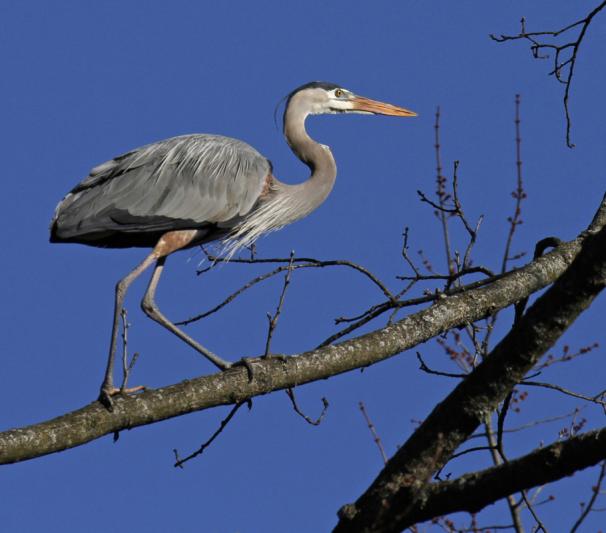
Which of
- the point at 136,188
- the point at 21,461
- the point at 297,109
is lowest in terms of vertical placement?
the point at 21,461

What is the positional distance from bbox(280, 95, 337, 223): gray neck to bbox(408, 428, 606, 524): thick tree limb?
5084 millimetres

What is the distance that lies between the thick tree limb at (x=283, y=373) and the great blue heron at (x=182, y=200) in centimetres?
149

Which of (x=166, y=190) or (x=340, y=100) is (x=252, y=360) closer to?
(x=166, y=190)

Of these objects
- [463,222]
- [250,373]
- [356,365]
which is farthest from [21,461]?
[463,222]

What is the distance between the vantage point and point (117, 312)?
6473 millimetres

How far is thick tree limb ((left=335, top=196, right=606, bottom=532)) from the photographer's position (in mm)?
3170

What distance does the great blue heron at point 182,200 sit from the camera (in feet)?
23.1

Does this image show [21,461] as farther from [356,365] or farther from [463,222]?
[463,222]

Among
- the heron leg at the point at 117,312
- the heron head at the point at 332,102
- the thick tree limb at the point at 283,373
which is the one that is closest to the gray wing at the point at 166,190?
the heron leg at the point at 117,312

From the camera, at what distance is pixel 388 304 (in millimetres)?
5285

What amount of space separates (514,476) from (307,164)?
19.2 ft

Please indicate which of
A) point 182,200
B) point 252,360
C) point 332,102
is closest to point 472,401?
point 252,360

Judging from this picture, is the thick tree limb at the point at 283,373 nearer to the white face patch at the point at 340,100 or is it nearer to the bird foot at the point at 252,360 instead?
the bird foot at the point at 252,360

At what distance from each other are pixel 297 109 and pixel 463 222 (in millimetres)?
3458
